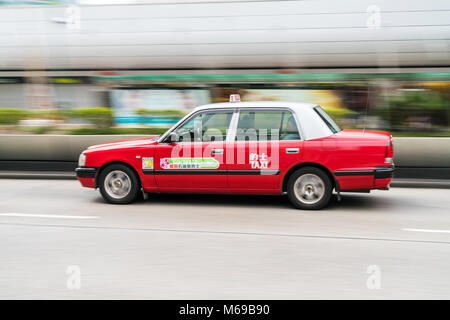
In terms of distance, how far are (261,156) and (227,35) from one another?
7.25 m

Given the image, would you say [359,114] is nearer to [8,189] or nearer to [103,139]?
[103,139]

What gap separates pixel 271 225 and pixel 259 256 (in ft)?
4.11

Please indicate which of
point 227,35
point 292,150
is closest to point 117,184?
point 292,150

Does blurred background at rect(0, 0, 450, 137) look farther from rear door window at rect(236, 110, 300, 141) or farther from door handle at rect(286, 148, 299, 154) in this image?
door handle at rect(286, 148, 299, 154)

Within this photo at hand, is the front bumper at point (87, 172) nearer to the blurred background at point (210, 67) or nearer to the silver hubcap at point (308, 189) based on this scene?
the silver hubcap at point (308, 189)

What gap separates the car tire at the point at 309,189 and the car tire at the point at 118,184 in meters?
2.32

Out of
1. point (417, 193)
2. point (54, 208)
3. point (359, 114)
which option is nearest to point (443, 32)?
point (359, 114)

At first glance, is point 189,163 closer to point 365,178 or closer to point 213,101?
point 365,178

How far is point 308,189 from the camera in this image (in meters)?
6.55

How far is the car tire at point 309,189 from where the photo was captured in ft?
21.2

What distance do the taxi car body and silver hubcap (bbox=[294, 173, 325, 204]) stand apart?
14 mm

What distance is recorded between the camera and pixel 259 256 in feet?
14.8

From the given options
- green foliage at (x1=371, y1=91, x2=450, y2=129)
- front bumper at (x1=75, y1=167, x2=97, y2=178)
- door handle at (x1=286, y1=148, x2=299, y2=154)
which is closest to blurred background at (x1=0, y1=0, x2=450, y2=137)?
green foliage at (x1=371, y1=91, x2=450, y2=129)

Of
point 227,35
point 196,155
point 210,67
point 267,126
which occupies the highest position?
point 227,35
